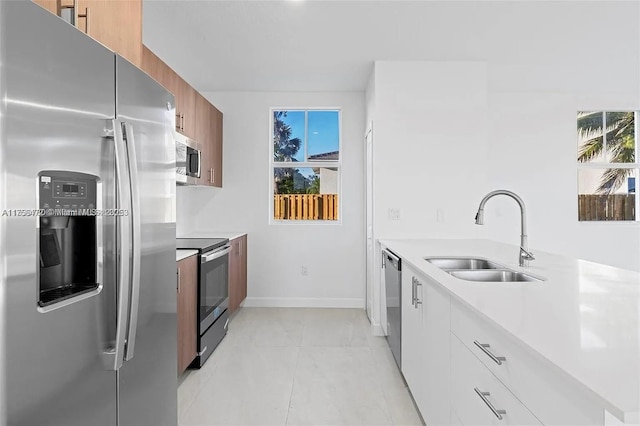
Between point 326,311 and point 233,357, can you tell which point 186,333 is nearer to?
point 233,357

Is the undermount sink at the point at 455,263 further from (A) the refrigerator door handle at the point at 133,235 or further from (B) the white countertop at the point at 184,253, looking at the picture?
(A) the refrigerator door handle at the point at 133,235

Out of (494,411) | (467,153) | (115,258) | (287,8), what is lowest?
(494,411)

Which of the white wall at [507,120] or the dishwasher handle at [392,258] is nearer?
the dishwasher handle at [392,258]

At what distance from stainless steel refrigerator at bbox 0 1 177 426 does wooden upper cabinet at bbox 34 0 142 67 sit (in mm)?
159

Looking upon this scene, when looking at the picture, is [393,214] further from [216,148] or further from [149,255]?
[149,255]

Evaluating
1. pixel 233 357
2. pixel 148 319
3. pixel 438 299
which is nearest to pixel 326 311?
pixel 233 357

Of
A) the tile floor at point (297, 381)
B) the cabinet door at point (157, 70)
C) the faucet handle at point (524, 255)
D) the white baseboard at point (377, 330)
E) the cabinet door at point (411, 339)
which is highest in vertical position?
Answer: the cabinet door at point (157, 70)

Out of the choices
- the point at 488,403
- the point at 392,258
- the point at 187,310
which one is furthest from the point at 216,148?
the point at 488,403

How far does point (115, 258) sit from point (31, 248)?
0.35m

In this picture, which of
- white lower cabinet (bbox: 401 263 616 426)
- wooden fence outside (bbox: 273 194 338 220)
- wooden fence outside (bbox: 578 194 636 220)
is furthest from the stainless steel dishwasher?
wooden fence outside (bbox: 578 194 636 220)

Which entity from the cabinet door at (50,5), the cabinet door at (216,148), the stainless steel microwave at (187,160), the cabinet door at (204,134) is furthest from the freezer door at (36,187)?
the cabinet door at (216,148)

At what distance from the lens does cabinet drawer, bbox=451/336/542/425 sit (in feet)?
3.43

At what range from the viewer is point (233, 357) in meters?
3.19

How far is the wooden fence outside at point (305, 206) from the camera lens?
4.91 metres
